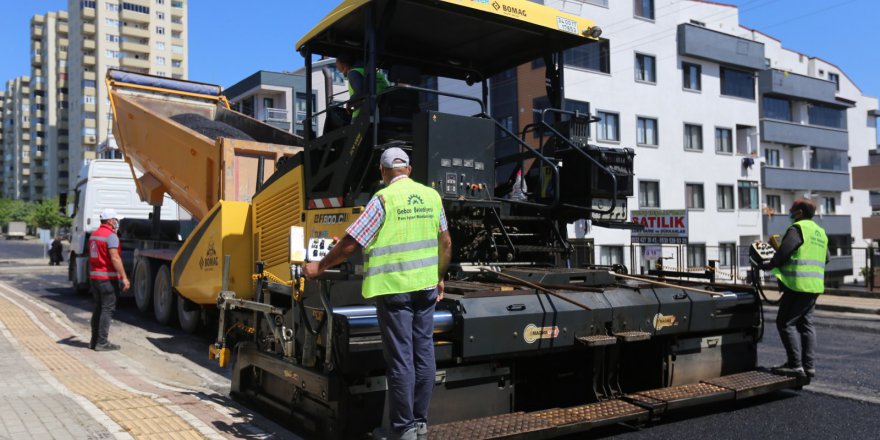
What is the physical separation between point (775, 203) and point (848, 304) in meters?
27.0

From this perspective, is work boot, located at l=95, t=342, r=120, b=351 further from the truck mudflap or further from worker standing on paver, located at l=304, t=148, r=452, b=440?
the truck mudflap

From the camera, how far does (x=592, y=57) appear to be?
2967cm

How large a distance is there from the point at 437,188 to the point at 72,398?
3254 millimetres

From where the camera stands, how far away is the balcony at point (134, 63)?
292ft

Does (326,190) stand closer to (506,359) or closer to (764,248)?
(506,359)

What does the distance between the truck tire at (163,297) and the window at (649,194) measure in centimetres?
2549

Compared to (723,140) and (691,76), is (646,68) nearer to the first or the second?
(691,76)

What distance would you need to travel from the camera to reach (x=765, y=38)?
142 feet

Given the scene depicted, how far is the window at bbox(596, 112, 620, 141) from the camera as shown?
30125 mm

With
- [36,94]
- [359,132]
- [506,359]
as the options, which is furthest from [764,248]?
[36,94]

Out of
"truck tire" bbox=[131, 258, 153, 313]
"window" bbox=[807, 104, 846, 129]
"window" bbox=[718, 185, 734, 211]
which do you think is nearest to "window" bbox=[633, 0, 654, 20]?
"window" bbox=[718, 185, 734, 211]

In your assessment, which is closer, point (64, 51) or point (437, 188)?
point (437, 188)

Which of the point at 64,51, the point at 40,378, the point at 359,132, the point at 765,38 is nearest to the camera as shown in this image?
the point at 359,132

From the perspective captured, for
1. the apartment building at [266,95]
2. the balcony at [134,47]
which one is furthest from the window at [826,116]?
the balcony at [134,47]
